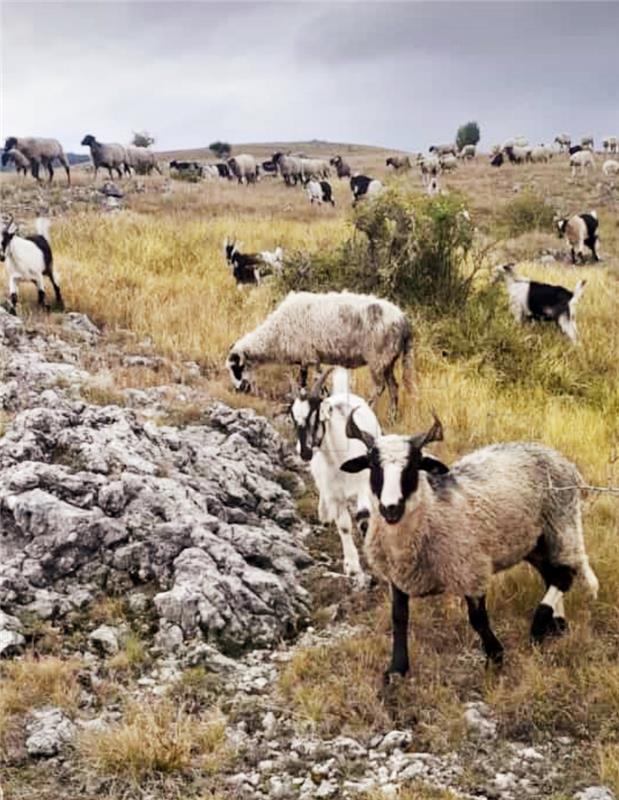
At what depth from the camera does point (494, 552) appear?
5.05 meters

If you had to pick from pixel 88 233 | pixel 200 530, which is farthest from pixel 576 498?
pixel 88 233

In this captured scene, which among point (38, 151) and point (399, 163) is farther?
point (399, 163)

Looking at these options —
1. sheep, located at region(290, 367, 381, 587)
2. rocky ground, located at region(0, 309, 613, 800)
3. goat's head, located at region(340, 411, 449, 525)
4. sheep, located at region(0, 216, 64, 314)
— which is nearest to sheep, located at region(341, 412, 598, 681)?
goat's head, located at region(340, 411, 449, 525)

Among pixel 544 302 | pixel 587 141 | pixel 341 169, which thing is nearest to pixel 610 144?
pixel 587 141

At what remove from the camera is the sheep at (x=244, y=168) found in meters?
37.5

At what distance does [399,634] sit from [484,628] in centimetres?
49

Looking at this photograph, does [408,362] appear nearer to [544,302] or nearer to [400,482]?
[544,302]

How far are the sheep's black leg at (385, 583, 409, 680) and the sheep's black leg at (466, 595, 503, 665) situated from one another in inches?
14.7

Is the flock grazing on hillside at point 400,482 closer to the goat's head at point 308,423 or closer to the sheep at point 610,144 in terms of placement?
the goat's head at point 308,423

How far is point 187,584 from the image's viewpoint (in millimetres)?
5559

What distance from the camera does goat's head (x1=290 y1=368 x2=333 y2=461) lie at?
654cm

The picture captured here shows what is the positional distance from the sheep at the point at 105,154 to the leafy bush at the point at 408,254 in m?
22.0

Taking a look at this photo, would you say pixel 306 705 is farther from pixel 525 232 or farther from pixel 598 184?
pixel 598 184

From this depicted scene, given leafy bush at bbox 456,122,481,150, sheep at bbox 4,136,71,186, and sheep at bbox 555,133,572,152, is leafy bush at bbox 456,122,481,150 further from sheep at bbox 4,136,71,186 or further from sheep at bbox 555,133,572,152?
sheep at bbox 4,136,71,186
